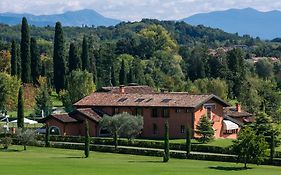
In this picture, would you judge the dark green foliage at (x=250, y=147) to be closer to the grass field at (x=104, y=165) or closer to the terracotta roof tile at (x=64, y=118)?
the grass field at (x=104, y=165)

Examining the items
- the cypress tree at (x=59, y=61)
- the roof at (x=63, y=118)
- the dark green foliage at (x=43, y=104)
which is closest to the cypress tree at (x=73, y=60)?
the cypress tree at (x=59, y=61)

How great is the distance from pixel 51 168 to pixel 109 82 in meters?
93.1

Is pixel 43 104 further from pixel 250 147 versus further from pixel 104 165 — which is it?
pixel 250 147

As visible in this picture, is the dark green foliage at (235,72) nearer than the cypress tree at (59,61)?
No

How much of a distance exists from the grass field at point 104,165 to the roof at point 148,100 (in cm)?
1712

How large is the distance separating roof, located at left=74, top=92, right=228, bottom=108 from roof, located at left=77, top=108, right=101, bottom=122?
1904 millimetres

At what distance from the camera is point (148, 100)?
85438mm

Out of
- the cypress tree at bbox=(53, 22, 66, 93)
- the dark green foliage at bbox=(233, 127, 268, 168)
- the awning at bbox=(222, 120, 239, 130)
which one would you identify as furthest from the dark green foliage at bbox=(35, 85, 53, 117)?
the dark green foliage at bbox=(233, 127, 268, 168)

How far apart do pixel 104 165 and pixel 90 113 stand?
29.9 metres

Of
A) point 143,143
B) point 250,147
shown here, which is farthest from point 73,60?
point 250,147

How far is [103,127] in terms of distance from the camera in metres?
82.6

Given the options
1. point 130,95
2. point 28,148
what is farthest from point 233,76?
point 28,148

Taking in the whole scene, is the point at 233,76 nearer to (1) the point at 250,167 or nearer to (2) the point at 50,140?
(2) the point at 50,140

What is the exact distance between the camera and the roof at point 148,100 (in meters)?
83.1
